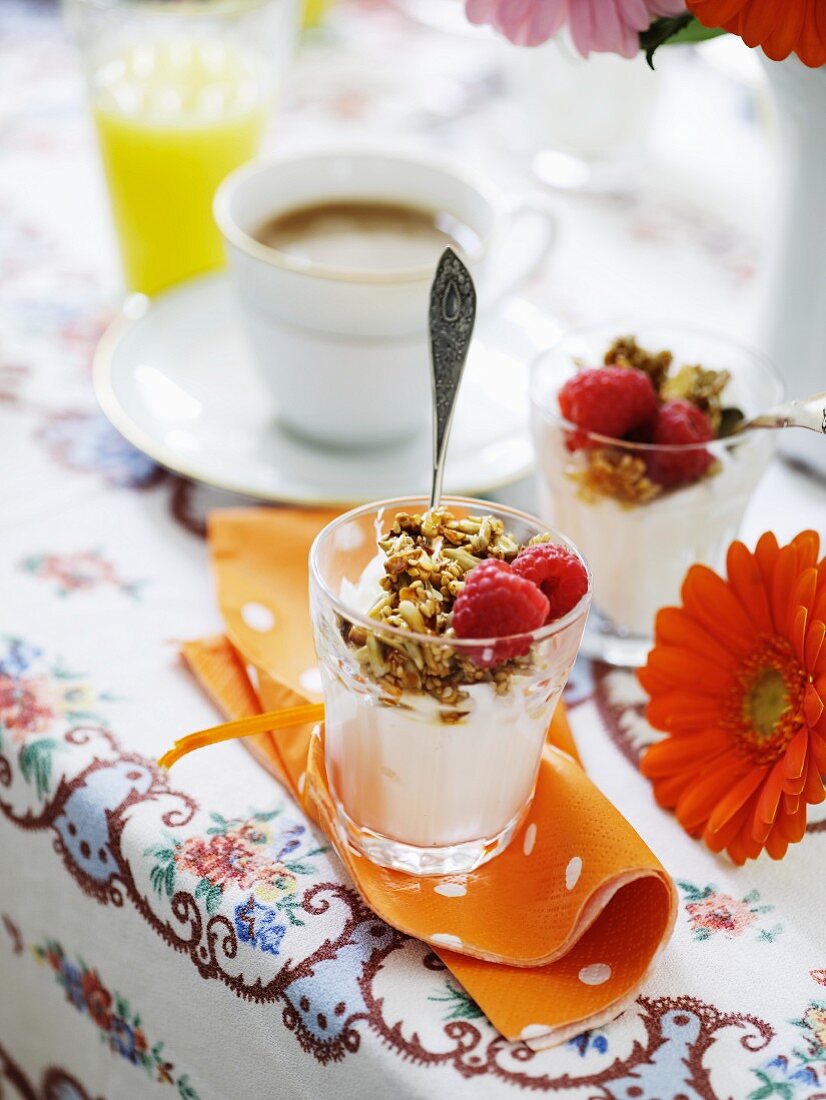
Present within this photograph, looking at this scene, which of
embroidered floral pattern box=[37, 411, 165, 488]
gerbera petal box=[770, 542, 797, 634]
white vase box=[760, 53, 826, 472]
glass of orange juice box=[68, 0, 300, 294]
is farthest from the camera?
glass of orange juice box=[68, 0, 300, 294]

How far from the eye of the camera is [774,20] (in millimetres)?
551

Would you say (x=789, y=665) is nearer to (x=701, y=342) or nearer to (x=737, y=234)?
(x=701, y=342)

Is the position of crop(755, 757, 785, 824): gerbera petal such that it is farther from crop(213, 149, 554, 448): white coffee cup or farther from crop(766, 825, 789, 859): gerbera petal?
crop(213, 149, 554, 448): white coffee cup

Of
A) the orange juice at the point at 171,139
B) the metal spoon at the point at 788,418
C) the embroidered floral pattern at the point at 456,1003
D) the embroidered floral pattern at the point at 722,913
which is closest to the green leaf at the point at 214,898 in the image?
the embroidered floral pattern at the point at 456,1003

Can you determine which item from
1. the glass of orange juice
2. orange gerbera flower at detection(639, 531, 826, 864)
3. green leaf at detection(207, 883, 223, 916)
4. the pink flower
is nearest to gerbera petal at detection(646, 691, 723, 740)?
orange gerbera flower at detection(639, 531, 826, 864)

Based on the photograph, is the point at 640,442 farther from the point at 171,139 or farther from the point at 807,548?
the point at 171,139

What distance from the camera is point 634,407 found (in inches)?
26.0

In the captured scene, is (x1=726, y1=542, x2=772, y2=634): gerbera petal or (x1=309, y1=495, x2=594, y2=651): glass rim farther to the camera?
(x1=726, y1=542, x2=772, y2=634): gerbera petal

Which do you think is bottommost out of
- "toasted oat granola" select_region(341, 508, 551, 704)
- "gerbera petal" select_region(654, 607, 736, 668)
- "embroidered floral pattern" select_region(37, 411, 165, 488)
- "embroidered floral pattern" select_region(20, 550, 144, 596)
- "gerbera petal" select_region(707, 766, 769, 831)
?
"embroidered floral pattern" select_region(37, 411, 165, 488)

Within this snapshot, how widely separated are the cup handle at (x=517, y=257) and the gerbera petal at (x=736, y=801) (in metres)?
0.41

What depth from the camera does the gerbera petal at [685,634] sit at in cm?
62

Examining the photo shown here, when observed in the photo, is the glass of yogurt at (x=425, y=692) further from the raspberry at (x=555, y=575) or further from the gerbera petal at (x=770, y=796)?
the gerbera petal at (x=770, y=796)

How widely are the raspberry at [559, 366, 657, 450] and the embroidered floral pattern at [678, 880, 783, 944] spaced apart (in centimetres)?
24

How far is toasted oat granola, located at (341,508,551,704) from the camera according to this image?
50cm
